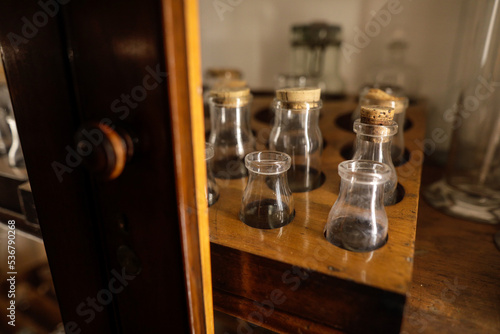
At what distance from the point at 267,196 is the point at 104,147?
0.95 feet

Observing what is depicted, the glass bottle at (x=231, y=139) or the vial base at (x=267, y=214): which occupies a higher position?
the glass bottle at (x=231, y=139)

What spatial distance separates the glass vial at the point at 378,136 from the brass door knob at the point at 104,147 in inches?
15.1

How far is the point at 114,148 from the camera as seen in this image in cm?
35

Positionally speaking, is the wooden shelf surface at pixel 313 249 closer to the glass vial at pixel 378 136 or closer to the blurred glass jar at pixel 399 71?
the glass vial at pixel 378 136

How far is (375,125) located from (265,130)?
400 mm

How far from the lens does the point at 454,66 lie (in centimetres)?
105

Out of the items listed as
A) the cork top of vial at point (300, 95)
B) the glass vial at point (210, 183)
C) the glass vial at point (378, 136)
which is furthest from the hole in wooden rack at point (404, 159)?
the glass vial at point (210, 183)

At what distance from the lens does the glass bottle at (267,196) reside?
0.55m

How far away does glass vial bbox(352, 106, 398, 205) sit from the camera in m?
0.56

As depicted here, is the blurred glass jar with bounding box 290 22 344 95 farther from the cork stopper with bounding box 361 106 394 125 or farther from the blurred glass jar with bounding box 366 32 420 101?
the cork stopper with bounding box 361 106 394 125

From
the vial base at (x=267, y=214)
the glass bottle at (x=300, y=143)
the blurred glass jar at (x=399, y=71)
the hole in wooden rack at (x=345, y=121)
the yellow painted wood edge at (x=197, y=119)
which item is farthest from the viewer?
the blurred glass jar at (x=399, y=71)

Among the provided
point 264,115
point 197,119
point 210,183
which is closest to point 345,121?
point 264,115

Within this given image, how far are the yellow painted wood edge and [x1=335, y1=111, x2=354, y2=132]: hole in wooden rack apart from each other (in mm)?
681

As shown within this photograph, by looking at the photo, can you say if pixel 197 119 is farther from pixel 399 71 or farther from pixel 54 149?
pixel 399 71
